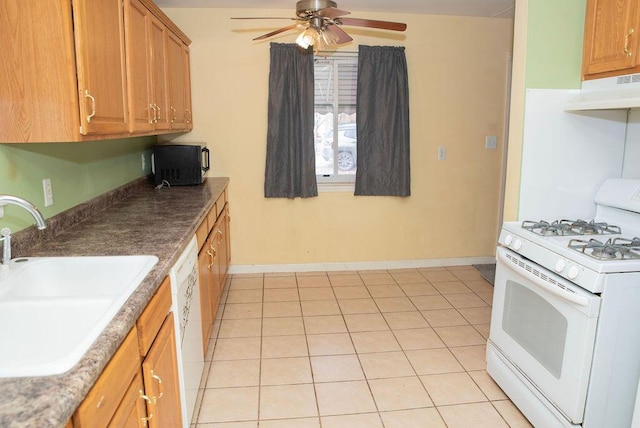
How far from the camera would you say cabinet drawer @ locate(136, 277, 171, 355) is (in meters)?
1.36

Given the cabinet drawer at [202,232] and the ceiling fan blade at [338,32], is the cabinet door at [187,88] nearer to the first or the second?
the cabinet drawer at [202,232]

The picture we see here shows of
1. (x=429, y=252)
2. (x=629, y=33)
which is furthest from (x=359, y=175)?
(x=629, y=33)

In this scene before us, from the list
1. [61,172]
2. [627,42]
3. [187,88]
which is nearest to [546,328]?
[627,42]

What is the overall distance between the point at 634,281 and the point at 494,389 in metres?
1.03

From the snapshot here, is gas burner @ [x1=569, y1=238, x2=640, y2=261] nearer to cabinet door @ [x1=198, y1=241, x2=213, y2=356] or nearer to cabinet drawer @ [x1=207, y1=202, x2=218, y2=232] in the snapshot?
cabinet door @ [x1=198, y1=241, x2=213, y2=356]

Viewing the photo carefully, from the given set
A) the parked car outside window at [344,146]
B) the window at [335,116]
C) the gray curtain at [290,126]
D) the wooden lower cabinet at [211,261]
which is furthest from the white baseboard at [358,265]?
the parked car outside window at [344,146]

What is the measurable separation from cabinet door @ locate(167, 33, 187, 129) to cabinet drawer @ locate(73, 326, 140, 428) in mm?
2156

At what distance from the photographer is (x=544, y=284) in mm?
1915

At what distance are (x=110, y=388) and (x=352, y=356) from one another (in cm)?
188

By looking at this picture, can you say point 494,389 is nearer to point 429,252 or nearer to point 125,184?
point 429,252

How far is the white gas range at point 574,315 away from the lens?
1.72 m

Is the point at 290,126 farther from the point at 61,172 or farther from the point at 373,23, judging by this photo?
the point at 61,172

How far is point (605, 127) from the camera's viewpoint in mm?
2359

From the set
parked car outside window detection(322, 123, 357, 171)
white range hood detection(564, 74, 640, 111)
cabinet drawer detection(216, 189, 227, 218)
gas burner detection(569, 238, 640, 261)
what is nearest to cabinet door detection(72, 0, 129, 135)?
cabinet drawer detection(216, 189, 227, 218)
